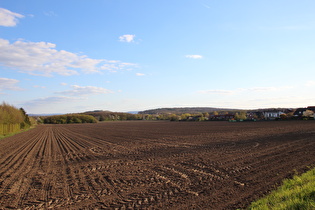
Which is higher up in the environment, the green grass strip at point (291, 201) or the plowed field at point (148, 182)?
the green grass strip at point (291, 201)

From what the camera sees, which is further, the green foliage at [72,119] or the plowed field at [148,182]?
the green foliage at [72,119]

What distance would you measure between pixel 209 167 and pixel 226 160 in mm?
2031

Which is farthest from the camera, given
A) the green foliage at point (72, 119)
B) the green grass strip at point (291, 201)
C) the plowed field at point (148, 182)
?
the green foliage at point (72, 119)

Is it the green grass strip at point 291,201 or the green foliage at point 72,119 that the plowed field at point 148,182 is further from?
the green foliage at point 72,119

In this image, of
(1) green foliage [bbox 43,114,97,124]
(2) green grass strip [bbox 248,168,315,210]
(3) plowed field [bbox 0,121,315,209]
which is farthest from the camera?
(1) green foliage [bbox 43,114,97,124]

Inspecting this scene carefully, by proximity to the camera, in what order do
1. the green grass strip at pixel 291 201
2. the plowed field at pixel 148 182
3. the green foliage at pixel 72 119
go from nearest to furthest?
the green grass strip at pixel 291 201
the plowed field at pixel 148 182
the green foliage at pixel 72 119

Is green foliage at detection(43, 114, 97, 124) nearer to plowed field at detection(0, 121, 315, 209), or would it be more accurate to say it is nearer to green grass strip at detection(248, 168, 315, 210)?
plowed field at detection(0, 121, 315, 209)

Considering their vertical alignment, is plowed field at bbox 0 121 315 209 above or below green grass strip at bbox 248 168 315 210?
below

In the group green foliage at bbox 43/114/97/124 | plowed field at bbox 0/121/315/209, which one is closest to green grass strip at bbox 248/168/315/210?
plowed field at bbox 0/121/315/209

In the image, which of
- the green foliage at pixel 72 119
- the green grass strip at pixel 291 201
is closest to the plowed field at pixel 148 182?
the green grass strip at pixel 291 201

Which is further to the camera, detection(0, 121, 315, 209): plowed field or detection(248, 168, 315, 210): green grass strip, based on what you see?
detection(0, 121, 315, 209): plowed field

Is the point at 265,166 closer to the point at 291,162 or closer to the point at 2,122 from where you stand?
the point at 291,162

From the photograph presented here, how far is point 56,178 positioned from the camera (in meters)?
10.3

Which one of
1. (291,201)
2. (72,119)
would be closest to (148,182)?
(291,201)
